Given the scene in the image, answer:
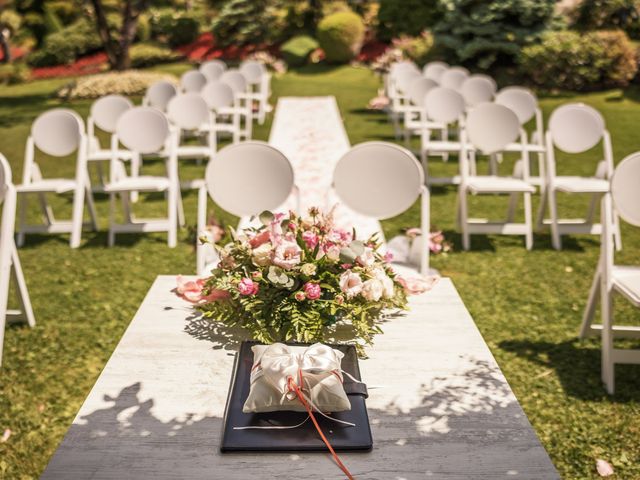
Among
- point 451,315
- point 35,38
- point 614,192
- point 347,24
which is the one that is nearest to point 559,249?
point 614,192

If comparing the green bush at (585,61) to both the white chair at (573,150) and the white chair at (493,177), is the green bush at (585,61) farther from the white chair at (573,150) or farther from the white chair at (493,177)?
the white chair at (493,177)

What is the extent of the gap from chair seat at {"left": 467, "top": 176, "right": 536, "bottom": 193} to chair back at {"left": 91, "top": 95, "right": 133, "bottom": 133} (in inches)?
170

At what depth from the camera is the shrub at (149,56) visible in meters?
23.7

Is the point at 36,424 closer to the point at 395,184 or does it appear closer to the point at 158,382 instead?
the point at 158,382

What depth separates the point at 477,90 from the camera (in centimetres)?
983

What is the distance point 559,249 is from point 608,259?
2.64 metres

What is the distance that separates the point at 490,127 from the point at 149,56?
781 inches

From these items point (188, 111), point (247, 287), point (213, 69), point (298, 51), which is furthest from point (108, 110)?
point (298, 51)

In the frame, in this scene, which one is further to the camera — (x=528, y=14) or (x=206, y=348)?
(x=528, y=14)

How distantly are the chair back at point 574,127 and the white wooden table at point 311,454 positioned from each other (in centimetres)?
450

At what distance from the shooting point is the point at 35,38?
95.9 ft

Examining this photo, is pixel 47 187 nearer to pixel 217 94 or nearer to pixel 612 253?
pixel 217 94

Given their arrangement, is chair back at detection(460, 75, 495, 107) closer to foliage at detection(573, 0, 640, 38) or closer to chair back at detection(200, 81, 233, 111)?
chair back at detection(200, 81, 233, 111)

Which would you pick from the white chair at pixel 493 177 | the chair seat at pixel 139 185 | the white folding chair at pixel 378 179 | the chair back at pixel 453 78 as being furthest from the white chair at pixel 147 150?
the chair back at pixel 453 78
